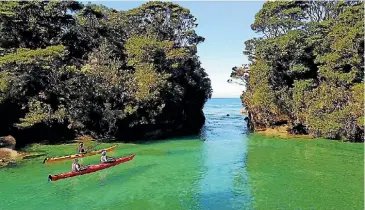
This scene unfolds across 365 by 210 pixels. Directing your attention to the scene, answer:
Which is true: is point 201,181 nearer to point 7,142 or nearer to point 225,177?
point 225,177

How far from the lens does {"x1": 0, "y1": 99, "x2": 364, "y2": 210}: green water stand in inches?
749

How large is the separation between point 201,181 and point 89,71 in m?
19.2

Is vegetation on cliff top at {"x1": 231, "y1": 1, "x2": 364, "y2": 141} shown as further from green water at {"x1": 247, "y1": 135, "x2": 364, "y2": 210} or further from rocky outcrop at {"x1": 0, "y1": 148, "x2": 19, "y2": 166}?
rocky outcrop at {"x1": 0, "y1": 148, "x2": 19, "y2": 166}

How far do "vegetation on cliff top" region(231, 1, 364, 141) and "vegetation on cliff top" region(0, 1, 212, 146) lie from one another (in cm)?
988

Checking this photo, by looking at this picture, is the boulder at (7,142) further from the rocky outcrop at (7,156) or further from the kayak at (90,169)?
the kayak at (90,169)

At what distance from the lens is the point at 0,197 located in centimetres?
1967

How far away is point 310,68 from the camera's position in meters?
41.7

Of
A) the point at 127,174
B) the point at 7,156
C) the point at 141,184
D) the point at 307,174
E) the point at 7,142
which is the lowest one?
the point at 307,174

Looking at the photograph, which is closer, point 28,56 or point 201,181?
point 201,181

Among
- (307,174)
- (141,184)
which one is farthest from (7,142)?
(307,174)

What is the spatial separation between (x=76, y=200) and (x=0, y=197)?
4251mm

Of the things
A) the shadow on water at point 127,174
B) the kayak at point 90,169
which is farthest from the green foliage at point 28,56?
the shadow on water at point 127,174

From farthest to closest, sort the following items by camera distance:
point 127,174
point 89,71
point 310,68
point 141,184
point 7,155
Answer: point 310,68 < point 89,71 < point 7,155 < point 127,174 < point 141,184

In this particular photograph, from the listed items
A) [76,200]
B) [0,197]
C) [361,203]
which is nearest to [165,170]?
[76,200]
